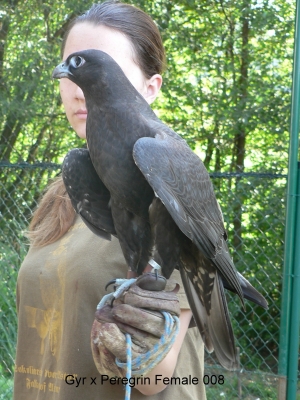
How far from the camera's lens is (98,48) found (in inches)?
89.7

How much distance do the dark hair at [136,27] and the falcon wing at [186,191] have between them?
0.42m

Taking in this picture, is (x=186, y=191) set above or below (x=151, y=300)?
above

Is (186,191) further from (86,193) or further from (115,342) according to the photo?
(115,342)

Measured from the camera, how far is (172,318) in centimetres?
179

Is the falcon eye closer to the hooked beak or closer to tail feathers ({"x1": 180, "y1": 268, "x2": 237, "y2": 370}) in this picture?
the hooked beak

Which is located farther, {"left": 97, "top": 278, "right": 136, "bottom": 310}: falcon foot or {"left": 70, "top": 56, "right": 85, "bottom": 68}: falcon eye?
{"left": 70, "top": 56, "right": 85, "bottom": 68}: falcon eye

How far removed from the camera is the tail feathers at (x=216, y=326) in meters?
2.08

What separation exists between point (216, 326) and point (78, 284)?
555 mm

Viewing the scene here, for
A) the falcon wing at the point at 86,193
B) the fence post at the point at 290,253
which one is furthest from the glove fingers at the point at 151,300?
the fence post at the point at 290,253

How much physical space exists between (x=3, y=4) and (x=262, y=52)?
8.87 ft

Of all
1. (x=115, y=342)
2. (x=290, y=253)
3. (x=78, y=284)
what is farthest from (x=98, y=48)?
(x=290, y=253)

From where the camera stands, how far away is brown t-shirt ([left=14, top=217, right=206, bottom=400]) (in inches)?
78.0

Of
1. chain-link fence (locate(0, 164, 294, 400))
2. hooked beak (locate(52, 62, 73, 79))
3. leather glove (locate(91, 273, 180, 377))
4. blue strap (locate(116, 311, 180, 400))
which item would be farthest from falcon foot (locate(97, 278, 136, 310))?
chain-link fence (locate(0, 164, 294, 400))

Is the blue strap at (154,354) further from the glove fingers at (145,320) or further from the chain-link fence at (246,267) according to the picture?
the chain-link fence at (246,267)
